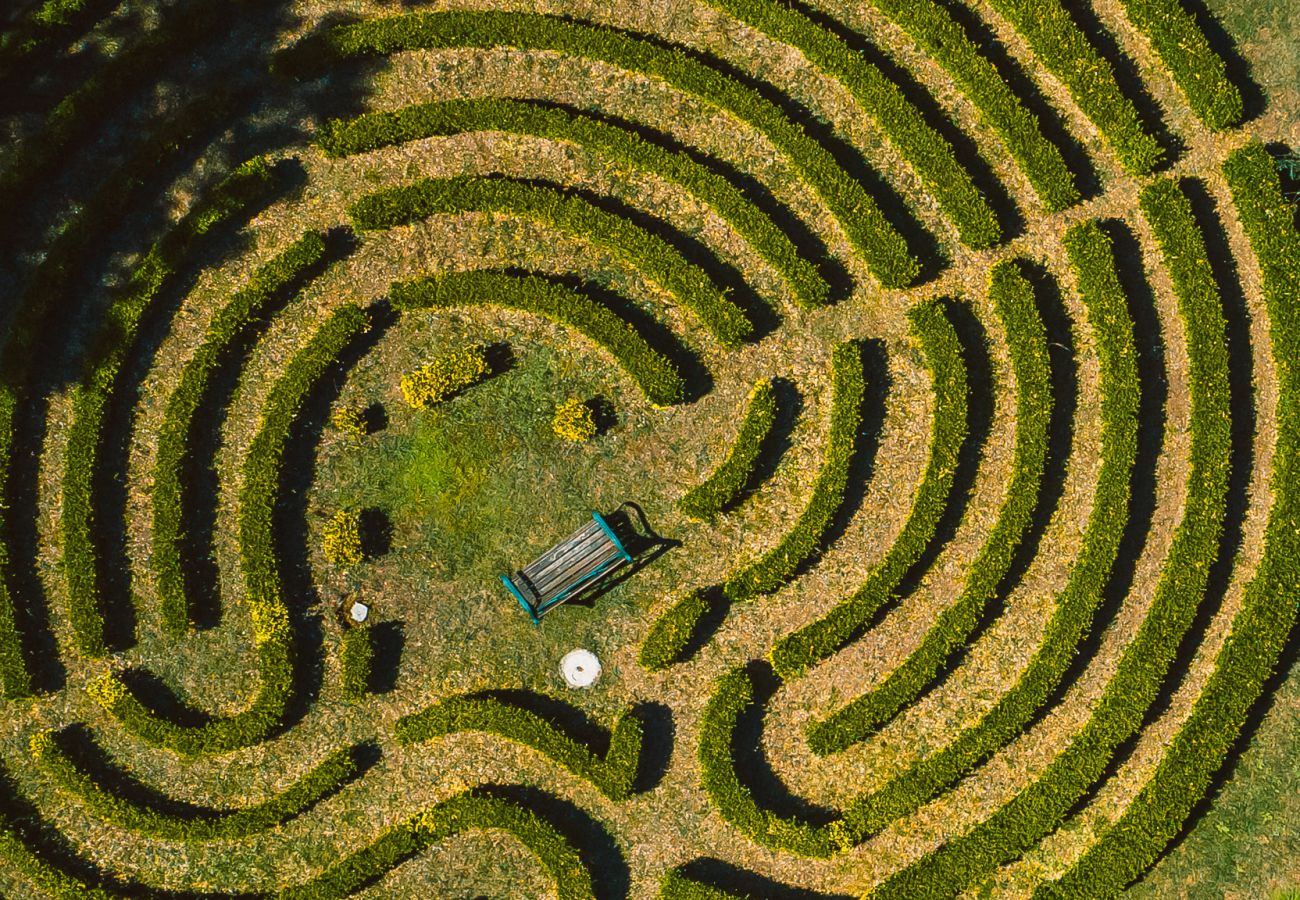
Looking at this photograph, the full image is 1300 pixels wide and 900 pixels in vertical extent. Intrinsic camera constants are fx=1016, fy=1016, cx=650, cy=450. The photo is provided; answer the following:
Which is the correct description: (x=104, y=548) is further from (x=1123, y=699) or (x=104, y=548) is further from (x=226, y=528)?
(x=1123, y=699)

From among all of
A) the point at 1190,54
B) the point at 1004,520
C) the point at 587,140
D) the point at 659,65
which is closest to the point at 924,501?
the point at 1004,520

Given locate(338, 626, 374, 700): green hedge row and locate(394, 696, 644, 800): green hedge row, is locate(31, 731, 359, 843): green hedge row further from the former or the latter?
locate(394, 696, 644, 800): green hedge row

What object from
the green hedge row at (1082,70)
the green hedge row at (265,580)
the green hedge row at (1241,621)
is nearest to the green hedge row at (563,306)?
the green hedge row at (265,580)

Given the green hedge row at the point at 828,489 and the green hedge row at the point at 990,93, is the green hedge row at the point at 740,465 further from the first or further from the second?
the green hedge row at the point at 990,93

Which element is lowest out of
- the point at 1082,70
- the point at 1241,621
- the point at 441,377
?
the point at 1241,621

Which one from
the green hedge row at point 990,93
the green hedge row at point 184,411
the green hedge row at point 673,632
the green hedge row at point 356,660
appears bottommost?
the green hedge row at point 673,632

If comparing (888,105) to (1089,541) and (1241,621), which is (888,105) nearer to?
(1089,541)

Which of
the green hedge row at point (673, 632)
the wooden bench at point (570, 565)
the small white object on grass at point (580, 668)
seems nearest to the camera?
the wooden bench at point (570, 565)
